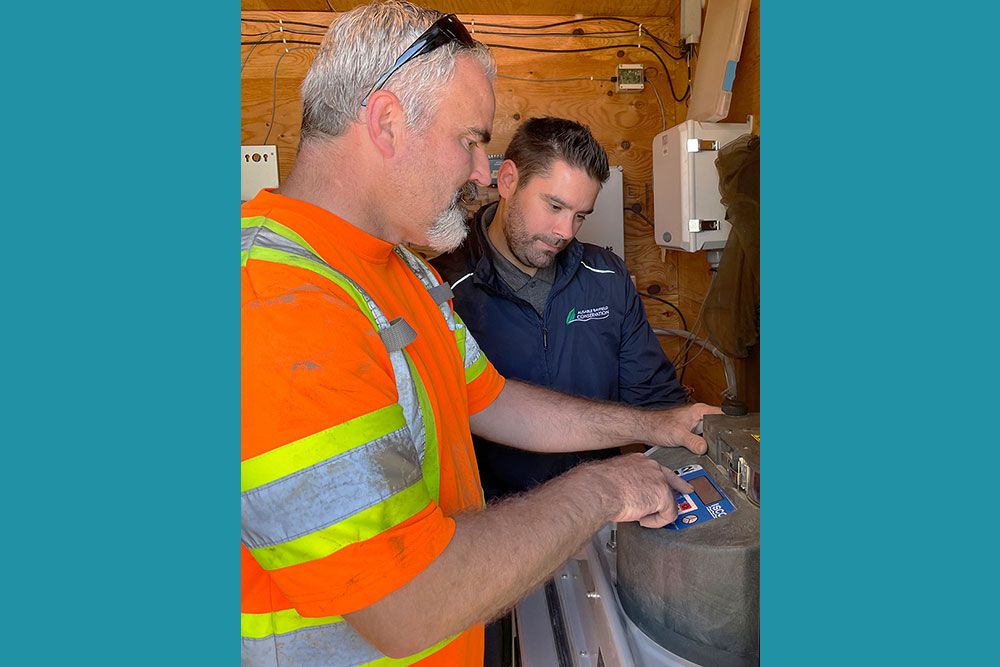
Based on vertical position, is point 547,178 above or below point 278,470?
above

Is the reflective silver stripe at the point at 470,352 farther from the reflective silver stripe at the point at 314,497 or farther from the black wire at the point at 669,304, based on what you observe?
the black wire at the point at 669,304

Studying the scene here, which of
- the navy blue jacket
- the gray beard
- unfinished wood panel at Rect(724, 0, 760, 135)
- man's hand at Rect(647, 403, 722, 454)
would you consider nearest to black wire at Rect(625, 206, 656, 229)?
unfinished wood panel at Rect(724, 0, 760, 135)

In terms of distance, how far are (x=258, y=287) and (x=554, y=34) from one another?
293cm

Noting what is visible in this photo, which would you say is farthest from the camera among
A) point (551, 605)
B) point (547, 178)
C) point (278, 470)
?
point (547, 178)

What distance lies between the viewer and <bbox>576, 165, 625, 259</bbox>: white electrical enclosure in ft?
10.9

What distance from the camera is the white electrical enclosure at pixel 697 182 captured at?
2.69 m

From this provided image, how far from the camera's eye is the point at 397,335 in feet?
2.92

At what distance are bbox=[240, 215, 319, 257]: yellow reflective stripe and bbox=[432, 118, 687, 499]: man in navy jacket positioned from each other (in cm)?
131

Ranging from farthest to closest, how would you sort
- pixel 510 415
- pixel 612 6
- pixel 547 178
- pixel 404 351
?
pixel 612 6, pixel 547 178, pixel 510 415, pixel 404 351

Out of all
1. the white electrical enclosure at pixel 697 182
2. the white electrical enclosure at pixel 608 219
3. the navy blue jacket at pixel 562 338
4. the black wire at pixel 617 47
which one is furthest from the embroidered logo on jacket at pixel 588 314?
the black wire at pixel 617 47

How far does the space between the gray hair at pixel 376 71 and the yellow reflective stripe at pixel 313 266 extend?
29 centimetres

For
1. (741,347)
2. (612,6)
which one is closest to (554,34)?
(612,6)

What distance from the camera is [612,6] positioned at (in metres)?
3.21

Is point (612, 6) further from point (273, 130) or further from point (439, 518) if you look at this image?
point (439, 518)
